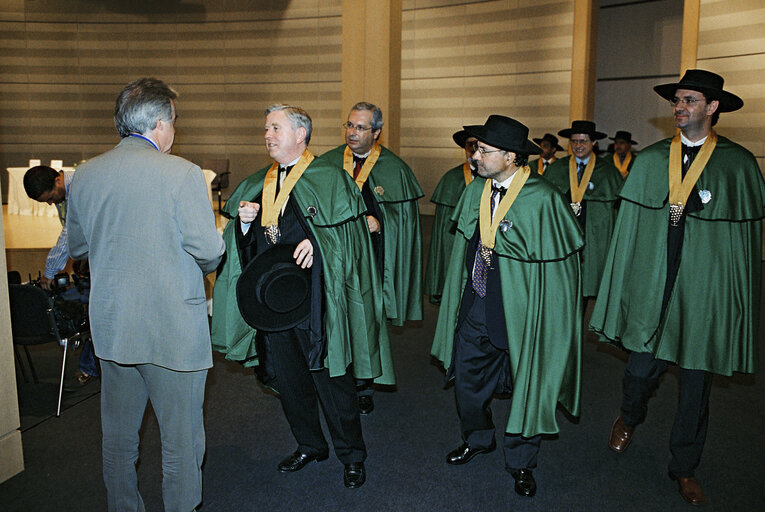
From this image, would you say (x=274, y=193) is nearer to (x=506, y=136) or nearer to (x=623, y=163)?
(x=506, y=136)

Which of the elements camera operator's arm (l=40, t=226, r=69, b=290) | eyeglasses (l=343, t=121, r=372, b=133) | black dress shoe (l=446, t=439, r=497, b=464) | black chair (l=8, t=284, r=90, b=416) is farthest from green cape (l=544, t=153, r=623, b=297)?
black chair (l=8, t=284, r=90, b=416)

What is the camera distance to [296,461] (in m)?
3.60

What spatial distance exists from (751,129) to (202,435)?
9.96m

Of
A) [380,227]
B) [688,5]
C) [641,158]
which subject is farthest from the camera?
[688,5]

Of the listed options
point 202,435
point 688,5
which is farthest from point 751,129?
point 202,435

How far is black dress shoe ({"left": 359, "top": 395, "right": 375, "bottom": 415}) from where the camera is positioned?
4.46m

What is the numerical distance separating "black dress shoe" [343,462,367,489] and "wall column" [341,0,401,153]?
6315mm

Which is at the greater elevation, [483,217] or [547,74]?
[547,74]

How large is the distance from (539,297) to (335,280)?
1048 mm

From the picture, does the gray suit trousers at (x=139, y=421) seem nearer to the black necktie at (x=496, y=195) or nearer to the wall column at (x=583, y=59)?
the black necktie at (x=496, y=195)

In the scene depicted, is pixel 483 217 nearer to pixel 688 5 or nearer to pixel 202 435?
pixel 202 435

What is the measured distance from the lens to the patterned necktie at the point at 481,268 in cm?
333

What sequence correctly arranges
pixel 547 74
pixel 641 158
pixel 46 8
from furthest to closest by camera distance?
pixel 46 8
pixel 547 74
pixel 641 158

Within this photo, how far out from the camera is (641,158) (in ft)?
11.5
